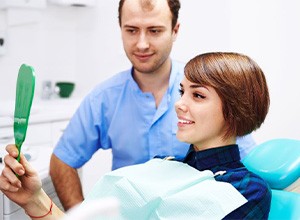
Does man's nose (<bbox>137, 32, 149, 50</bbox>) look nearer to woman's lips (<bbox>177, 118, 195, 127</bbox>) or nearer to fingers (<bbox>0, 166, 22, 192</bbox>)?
woman's lips (<bbox>177, 118, 195, 127</bbox>)

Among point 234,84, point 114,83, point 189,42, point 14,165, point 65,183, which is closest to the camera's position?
point 14,165

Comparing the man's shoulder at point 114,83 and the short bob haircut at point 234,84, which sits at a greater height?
the short bob haircut at point 234,84

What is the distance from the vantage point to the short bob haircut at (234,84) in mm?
1192

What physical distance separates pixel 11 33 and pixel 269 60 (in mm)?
1691

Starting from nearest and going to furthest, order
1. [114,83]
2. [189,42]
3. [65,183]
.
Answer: [65,183] < [114,83] < [189,42]

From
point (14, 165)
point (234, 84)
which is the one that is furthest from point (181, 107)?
point (14, 165)

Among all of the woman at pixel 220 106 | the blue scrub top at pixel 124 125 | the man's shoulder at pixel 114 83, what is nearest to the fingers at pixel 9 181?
the woman at pixel 220 106

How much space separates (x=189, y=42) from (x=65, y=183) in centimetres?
153

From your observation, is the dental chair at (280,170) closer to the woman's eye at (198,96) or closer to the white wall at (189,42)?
the woman's eye at (198,96)

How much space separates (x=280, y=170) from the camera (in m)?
1.28

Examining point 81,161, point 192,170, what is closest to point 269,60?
point 81,161

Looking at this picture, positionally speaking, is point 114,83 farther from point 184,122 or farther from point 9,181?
A: point 9,181

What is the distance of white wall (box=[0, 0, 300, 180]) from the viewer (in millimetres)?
2678

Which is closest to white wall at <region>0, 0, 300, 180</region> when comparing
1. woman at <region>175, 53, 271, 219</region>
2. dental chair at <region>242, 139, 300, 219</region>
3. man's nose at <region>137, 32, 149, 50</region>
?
man's nose at <region>137, 32, 149, 50</region>
